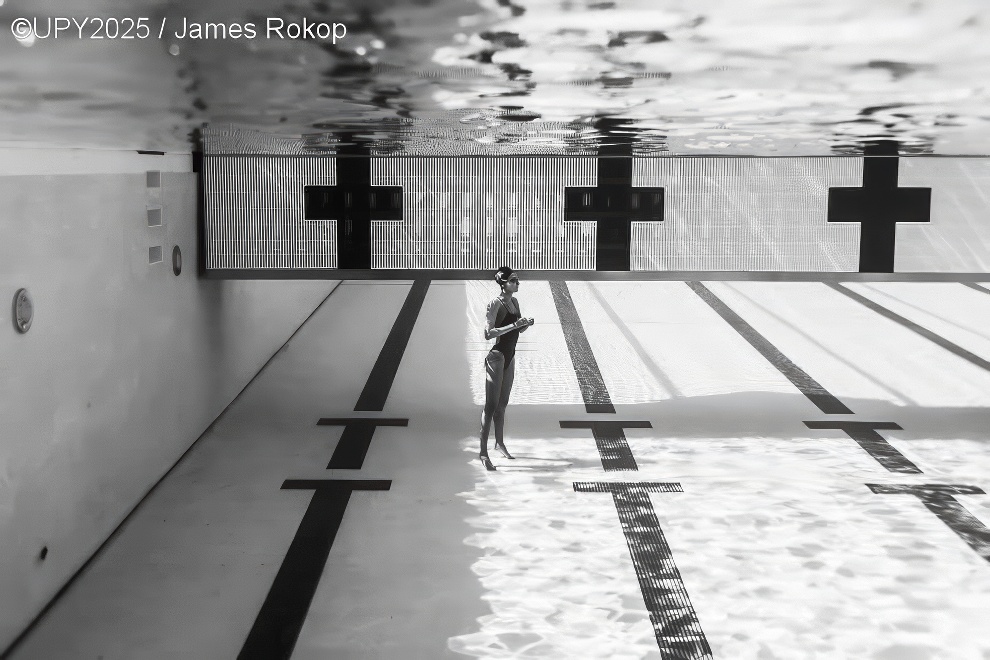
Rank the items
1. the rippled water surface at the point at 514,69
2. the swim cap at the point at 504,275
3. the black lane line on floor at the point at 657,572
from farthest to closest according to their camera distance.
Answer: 1. the swim cap at the point at 504,275
2. the black lane line on floor at the point at 657,572
3. the rippled water surface at the point at 514,69

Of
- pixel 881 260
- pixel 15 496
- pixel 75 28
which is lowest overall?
pixel 15 496

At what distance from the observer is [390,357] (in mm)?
10430

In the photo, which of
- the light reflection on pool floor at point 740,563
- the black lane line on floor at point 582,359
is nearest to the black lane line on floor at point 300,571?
the light reflection on pool floor at point 740,563

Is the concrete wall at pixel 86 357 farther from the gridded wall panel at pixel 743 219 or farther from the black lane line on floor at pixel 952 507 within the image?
the black lane line on floor at pixel 952 507

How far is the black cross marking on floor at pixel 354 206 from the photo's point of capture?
23.1ft

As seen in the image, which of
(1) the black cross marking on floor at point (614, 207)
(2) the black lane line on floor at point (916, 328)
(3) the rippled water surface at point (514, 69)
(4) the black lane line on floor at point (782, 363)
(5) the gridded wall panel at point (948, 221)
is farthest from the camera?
(2) the black lane line on floor at point (916, 328)

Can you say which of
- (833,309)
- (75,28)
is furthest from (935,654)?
(833,309)

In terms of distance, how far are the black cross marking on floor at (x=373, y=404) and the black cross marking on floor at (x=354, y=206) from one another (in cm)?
124

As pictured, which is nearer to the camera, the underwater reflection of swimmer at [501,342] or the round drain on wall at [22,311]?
the round drain on wall at [22,311]

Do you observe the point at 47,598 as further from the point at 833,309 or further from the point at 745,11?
the point at 833,309

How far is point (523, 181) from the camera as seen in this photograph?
24.1 feet

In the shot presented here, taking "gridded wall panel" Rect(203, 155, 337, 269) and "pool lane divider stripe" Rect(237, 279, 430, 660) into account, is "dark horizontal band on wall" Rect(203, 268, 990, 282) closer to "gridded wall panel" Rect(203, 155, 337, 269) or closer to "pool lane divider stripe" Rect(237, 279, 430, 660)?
"gridded wall panel" Rect(203, 155, 337, 269)

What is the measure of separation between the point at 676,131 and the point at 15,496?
3.18 m

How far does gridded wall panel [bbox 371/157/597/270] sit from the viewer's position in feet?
23.9
